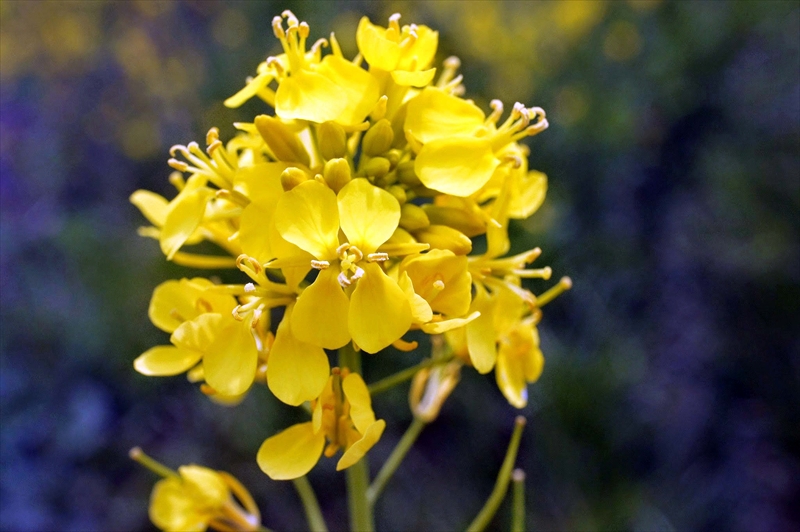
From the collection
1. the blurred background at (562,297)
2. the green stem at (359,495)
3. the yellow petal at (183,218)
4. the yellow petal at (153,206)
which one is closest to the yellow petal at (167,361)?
the yellow petal at (183,218)

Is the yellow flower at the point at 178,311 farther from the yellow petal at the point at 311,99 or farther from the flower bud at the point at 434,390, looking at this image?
the flower bud at the point at 434,390

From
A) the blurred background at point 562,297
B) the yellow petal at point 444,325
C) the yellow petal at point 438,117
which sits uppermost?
the yellow petal at point 438,117

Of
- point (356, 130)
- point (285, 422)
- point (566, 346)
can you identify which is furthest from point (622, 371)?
point (356, 130)

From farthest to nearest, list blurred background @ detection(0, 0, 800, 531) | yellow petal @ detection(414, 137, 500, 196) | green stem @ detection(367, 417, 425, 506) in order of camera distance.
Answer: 1. blurred background @ detection(0, 0, 800, 531)
2. green stem @ detection(367, 417, 425, 506)
3. yellow petal @ detection(414, 137, 500, 196)

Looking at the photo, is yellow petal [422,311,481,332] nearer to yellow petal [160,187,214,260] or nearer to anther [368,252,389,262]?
anther [368,252,389,262]

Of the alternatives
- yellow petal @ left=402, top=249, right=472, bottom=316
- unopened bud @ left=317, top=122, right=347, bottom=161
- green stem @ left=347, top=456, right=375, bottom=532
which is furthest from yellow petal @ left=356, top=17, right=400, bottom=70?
green stem @ left=347, top=456, right=375, bottom=532

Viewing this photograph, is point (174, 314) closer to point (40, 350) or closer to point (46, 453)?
point (46, 453)
